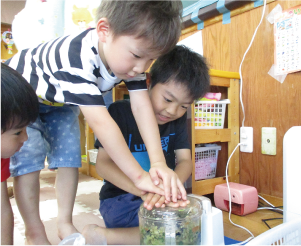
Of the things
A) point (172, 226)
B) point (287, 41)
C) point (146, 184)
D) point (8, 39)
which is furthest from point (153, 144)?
point (8, 39)

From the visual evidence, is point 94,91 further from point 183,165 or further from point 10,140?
point 183,165

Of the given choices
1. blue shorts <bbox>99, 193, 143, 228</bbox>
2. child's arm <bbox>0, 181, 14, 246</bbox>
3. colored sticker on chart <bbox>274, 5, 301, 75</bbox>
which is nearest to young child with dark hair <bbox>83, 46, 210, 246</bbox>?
blue shorts <bbox>99, 193, 143, 228</bbox>

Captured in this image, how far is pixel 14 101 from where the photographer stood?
1.81ft

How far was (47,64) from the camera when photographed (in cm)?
73

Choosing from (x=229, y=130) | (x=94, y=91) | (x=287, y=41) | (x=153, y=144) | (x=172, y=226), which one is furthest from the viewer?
(x=229, y=130)

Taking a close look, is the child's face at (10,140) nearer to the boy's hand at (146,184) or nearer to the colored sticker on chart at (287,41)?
the boy's hand at (146,184)

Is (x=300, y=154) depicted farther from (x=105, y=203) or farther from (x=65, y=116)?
(x=65, y=116)

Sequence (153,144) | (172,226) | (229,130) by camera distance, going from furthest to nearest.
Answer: (229,130) < (153,144) < (172,226)

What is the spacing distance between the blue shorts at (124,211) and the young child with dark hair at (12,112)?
301mm

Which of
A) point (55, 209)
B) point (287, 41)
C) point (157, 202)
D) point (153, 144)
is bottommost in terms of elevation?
point (55, 209)

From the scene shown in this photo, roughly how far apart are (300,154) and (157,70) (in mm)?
500

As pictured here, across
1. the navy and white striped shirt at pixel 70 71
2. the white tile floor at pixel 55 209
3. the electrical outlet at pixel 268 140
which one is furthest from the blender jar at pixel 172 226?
the electrical outlet at pixel 268 140

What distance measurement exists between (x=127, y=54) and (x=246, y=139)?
85 centimetres

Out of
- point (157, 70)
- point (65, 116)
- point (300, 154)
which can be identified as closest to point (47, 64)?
point (65, 116)
